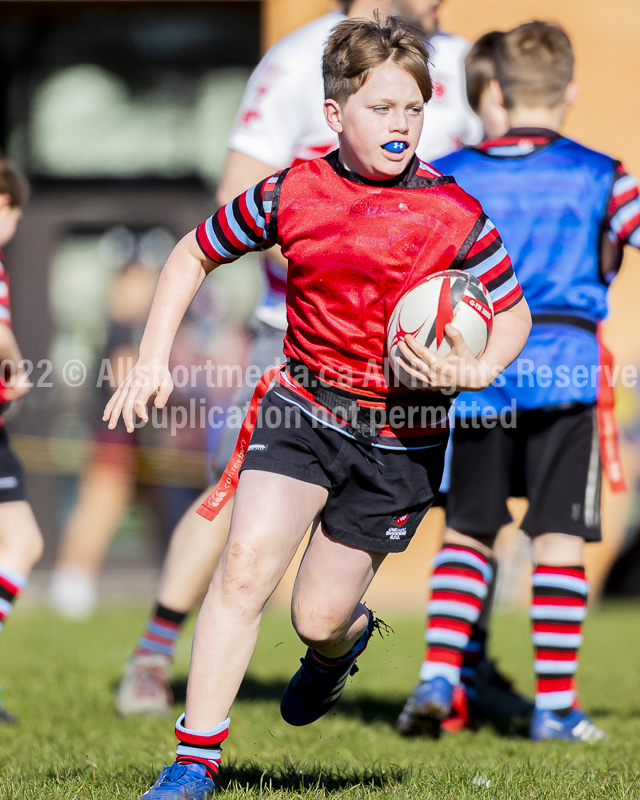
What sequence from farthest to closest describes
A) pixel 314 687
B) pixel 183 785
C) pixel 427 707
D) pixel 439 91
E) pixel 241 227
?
pixel 439 91 < pixel 427 707 < pixel 314 687 < pixel 241 227 < pixel 183 785

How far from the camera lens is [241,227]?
284 centimetres

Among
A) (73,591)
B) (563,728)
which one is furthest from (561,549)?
→ (73,591)

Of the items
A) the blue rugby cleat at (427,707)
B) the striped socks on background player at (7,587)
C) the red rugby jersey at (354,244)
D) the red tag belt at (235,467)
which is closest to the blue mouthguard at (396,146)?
the red rugby jersey at (354,244)

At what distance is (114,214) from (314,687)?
6818mm

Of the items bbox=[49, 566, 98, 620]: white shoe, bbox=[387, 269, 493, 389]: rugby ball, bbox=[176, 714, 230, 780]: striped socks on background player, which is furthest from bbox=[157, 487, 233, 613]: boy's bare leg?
bbox=[49, 566, 98, 620]: white shoe

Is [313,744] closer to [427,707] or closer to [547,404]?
[427,707]

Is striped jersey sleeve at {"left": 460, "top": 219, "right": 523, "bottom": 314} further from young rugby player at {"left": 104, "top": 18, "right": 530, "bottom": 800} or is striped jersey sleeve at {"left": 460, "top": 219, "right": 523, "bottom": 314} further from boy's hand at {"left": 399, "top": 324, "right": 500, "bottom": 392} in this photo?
boy's hand at {"left": 399, "top": 324, "right": 500, "bottom": 392}

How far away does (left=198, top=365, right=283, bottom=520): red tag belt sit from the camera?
2812 millimetres

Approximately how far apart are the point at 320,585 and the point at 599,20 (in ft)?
21.9

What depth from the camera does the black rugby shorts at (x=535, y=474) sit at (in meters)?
3.71

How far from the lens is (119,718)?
13.1ft

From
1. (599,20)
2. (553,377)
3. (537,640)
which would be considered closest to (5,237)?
(553,377)

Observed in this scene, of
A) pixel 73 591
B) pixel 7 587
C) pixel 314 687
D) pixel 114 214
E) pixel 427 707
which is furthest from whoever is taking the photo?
pixel 114 214

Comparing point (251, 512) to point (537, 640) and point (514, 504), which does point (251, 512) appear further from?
point (514, 504)
